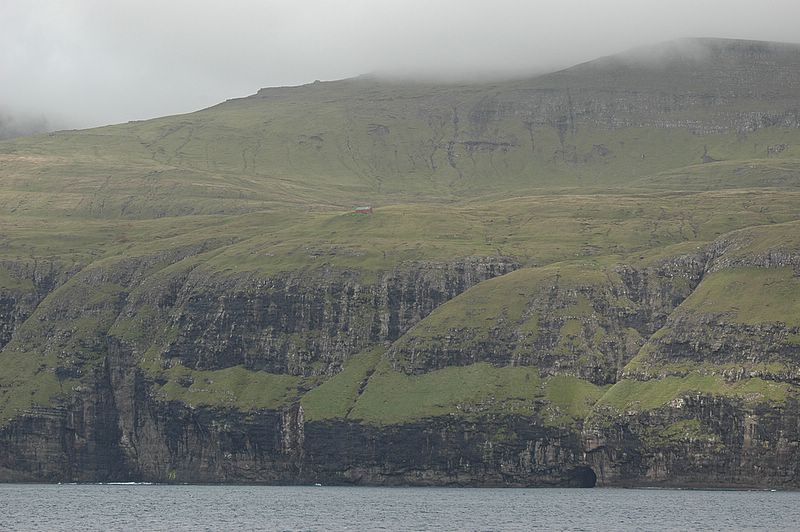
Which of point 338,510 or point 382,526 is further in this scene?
point 338,510

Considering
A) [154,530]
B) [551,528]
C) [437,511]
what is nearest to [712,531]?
[551,528]

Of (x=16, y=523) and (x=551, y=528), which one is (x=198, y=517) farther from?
(x=551, y=528)

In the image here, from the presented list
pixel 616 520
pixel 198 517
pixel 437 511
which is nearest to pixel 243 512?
pixel 198 517

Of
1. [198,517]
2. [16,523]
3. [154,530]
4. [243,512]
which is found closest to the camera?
[154,530]

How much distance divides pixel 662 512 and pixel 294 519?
176 feet

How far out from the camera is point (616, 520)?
179m

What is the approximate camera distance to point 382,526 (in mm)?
167250

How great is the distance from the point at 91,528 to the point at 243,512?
3732cm

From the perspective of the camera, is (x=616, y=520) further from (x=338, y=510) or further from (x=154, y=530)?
(x=154, y=530)

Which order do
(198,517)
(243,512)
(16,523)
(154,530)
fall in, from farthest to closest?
(243,512)
(198,517)
(16,523)
(154,530)

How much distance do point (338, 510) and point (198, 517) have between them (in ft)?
81.0

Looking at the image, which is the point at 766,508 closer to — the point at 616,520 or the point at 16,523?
the point at 616,520

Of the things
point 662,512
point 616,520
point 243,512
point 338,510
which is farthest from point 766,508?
point 243,512

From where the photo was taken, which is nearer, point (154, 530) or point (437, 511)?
point (154, 530)
